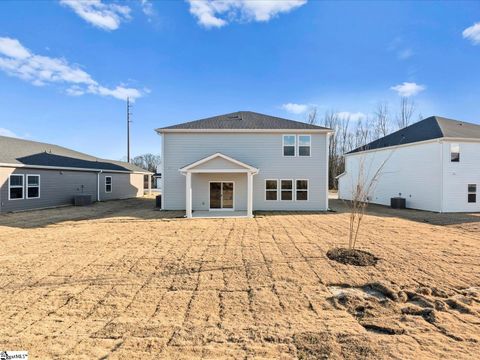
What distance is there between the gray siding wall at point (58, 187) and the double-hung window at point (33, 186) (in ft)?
0.67

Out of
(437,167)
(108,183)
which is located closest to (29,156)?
(108,183)

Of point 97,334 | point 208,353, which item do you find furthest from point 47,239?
point 208,353

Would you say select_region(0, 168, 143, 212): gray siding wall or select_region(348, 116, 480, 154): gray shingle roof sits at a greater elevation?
select_region(348, 116, 480, 154): gray shingle roof

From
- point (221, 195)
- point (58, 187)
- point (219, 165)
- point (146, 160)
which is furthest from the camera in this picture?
point (146, 160)

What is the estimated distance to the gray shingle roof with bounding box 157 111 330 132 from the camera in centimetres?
1675

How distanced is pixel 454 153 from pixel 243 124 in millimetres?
13994

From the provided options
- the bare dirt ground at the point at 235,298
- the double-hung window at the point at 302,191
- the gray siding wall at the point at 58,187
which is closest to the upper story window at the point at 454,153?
the double-hung window at the point at 302,191

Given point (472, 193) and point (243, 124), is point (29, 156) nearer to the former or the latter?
point (243, 124)

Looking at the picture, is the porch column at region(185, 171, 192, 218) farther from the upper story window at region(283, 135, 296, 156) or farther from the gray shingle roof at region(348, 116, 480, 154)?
the gray shingle roof at region(348, 116, 480, 154)

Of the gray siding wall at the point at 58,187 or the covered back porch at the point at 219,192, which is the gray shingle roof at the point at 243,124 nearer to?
the covered back porch at the point at 219,192

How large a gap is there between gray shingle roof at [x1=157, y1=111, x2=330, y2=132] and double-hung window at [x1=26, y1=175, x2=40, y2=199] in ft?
29.1

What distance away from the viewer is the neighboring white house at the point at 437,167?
16.5m

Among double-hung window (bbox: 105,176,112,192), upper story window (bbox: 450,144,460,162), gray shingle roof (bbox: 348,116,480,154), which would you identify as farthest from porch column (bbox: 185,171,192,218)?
upper story window (bbox: 450,144,460,162)

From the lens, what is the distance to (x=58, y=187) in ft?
60.5
